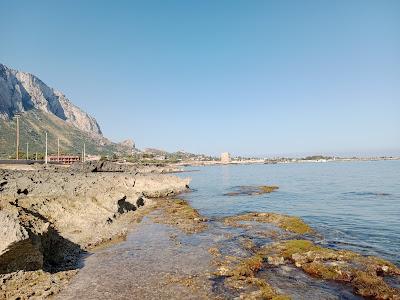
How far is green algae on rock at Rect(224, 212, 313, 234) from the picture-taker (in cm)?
3048

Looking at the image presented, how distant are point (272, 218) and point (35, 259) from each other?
25.0m

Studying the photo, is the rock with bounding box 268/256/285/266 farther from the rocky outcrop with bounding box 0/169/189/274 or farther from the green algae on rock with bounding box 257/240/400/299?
the rocky outcrop with bounding box 0/169/189/274

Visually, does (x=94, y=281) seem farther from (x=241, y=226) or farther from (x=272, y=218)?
(x=272, y=218)

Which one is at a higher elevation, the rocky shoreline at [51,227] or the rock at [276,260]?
the rocky shoreline at [51,227]

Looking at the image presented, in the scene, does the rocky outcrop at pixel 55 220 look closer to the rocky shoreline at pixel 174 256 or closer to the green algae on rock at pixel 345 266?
the rocky shoreline at pixel 174 256

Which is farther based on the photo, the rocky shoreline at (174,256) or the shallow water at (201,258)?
the shallow water at (201,258)

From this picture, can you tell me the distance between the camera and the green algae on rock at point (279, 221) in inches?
1200

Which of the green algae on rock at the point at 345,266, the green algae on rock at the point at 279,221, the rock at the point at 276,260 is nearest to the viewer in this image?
the green algae on rock at the point at 345,266

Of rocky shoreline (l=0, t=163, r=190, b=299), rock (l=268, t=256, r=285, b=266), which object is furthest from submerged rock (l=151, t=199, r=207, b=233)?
rock (l=268, t=256, r=285, b=266)

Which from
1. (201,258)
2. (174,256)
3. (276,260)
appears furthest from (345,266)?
(174,256)

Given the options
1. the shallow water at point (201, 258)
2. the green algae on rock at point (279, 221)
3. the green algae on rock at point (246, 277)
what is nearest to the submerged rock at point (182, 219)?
the shallow water at point (201, 258)

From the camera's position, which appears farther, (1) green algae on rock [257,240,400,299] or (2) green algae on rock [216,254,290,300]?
(1) green algae on rock [257,240,400,299]

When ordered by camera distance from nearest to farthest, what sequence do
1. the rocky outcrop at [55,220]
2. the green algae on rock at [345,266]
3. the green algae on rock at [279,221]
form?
1. the rocky outcrop at [55,220]
2. the green algae on rock at [345,266]
3. the green algae on rock at [279,221]

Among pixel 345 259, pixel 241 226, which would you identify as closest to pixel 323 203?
pixel 241 226
